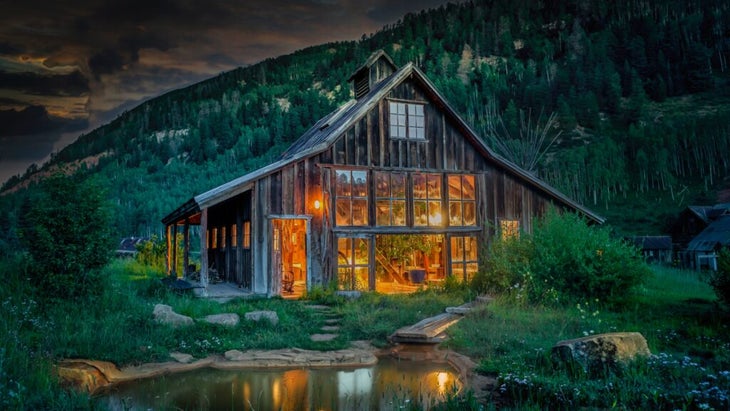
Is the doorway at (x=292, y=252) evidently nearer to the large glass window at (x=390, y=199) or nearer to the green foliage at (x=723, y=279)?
the large glass window at (x=390, y=199)

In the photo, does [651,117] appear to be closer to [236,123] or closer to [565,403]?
[236,123]

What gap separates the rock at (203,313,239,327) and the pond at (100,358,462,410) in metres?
2.15

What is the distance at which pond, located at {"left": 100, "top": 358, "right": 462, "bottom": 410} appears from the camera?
6246mm

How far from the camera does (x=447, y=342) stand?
31.3 feet

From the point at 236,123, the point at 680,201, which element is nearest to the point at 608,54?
the point at 680,201

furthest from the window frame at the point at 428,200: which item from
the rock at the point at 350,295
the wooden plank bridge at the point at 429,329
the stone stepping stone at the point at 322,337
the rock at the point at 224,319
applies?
the rock at the point at 224,319

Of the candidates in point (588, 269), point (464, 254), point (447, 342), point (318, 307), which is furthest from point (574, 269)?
point (464, 254)

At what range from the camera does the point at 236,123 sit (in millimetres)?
86750

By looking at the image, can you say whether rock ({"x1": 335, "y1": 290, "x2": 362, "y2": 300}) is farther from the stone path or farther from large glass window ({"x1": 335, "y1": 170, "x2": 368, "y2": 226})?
large glass window ({"x1": 335, "y1": 170, "x2": 368, "y2": 226})

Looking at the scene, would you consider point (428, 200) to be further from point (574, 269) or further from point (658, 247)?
point (658, 247)

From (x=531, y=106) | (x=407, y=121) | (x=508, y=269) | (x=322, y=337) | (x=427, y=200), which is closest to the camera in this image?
(x=322, y=337)

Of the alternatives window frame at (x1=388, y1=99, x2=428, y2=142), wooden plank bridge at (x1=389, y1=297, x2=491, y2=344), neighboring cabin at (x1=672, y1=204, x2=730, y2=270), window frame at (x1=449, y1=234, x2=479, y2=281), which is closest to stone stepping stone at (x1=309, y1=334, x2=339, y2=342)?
wooden plank bridge at (x1=389, y1=297, x2=491, y2=344)

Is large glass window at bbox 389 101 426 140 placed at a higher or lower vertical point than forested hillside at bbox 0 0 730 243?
lower

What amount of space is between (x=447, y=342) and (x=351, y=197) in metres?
8.58
